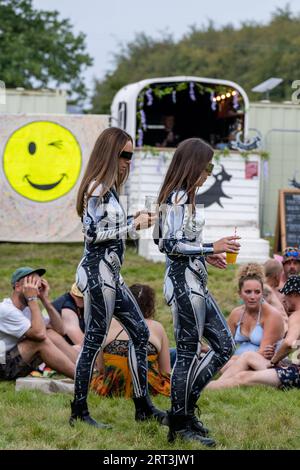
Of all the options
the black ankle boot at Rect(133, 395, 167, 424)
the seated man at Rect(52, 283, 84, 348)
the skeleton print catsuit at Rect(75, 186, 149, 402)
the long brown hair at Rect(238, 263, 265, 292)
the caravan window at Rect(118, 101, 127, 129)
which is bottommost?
the black ankle boot at Rect(133, 395, 167, 424)

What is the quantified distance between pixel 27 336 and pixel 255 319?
1976 millimetres

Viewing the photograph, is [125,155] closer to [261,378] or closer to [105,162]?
[105,162]

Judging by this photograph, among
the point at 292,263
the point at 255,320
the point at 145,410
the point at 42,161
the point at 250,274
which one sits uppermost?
the point at 42,161

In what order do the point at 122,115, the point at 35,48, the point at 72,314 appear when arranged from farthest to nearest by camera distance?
the point at 35,48 → the point at 122,115 → the point at 72,314

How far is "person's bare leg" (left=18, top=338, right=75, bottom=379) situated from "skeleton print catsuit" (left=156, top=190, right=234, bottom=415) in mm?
1835

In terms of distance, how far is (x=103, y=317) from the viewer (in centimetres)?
503

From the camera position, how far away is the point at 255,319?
7430 millimetres

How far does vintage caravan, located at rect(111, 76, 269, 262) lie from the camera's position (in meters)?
13.2

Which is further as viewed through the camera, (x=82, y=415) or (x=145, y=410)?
(x=145, y=410)

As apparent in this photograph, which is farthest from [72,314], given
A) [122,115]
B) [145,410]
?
[122,115]

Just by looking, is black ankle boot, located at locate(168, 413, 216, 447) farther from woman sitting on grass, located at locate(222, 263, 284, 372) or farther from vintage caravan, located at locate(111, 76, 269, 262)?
vintage caravan, located at locate(111, 76, 269, 262)

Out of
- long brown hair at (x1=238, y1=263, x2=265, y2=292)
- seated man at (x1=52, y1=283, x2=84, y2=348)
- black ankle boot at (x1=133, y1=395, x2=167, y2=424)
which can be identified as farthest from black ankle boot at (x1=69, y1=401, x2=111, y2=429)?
long brown hair at (x1=238, y1=263, x2=265, y2=292)
